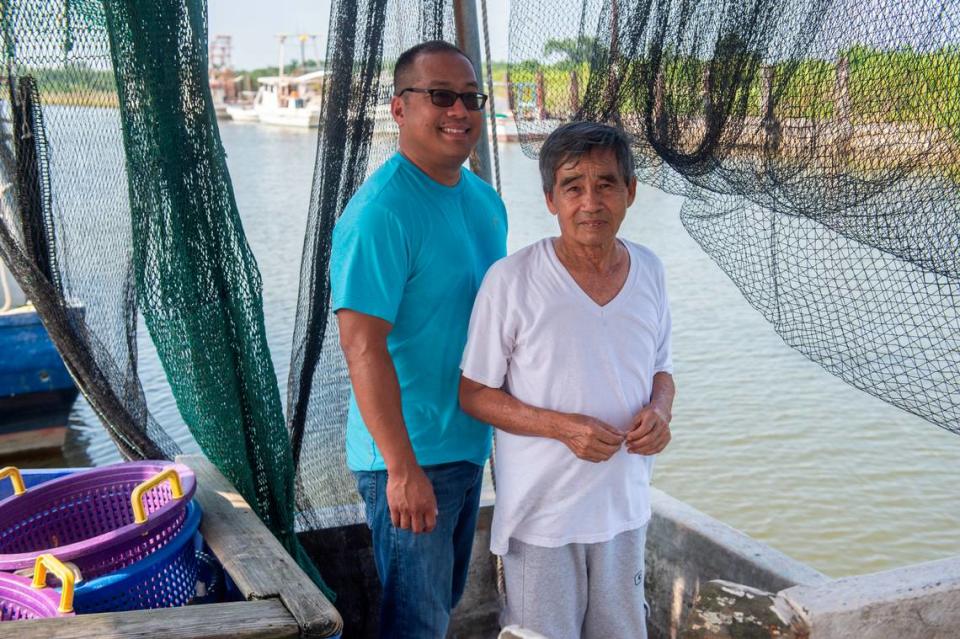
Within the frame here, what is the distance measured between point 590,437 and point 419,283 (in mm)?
527

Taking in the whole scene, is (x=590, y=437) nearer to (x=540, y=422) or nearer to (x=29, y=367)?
(x=540, y=422)

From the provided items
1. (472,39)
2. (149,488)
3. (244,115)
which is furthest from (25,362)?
(244,115)

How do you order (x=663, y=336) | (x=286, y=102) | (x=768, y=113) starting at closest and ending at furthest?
1. (x=663, y=336)
2. (x=768, y=113)
3. (x=286, y=102)

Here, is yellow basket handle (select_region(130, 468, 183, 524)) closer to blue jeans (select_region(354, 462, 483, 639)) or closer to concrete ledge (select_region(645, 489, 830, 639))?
blue jeans (select_region(354, 462, 483, 639))

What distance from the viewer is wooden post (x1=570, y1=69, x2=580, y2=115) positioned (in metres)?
2.74

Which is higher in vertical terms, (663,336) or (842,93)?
(842,93)

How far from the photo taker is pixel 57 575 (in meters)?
1.79

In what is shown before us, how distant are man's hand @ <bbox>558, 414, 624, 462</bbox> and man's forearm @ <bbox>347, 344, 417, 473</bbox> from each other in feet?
1.18

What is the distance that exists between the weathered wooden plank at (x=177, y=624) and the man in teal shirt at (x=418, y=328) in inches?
13.7

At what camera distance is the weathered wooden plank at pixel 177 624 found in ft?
5.62

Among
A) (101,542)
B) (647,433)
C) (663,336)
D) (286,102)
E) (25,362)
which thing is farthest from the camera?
(286,102)

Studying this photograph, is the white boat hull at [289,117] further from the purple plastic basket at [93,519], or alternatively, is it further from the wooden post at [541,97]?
the purple plastic basket at [93,519]

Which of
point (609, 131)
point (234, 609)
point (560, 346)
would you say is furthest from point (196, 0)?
point (234, 609)

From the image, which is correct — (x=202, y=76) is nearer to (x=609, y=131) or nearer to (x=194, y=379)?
(x=194, y=379)
